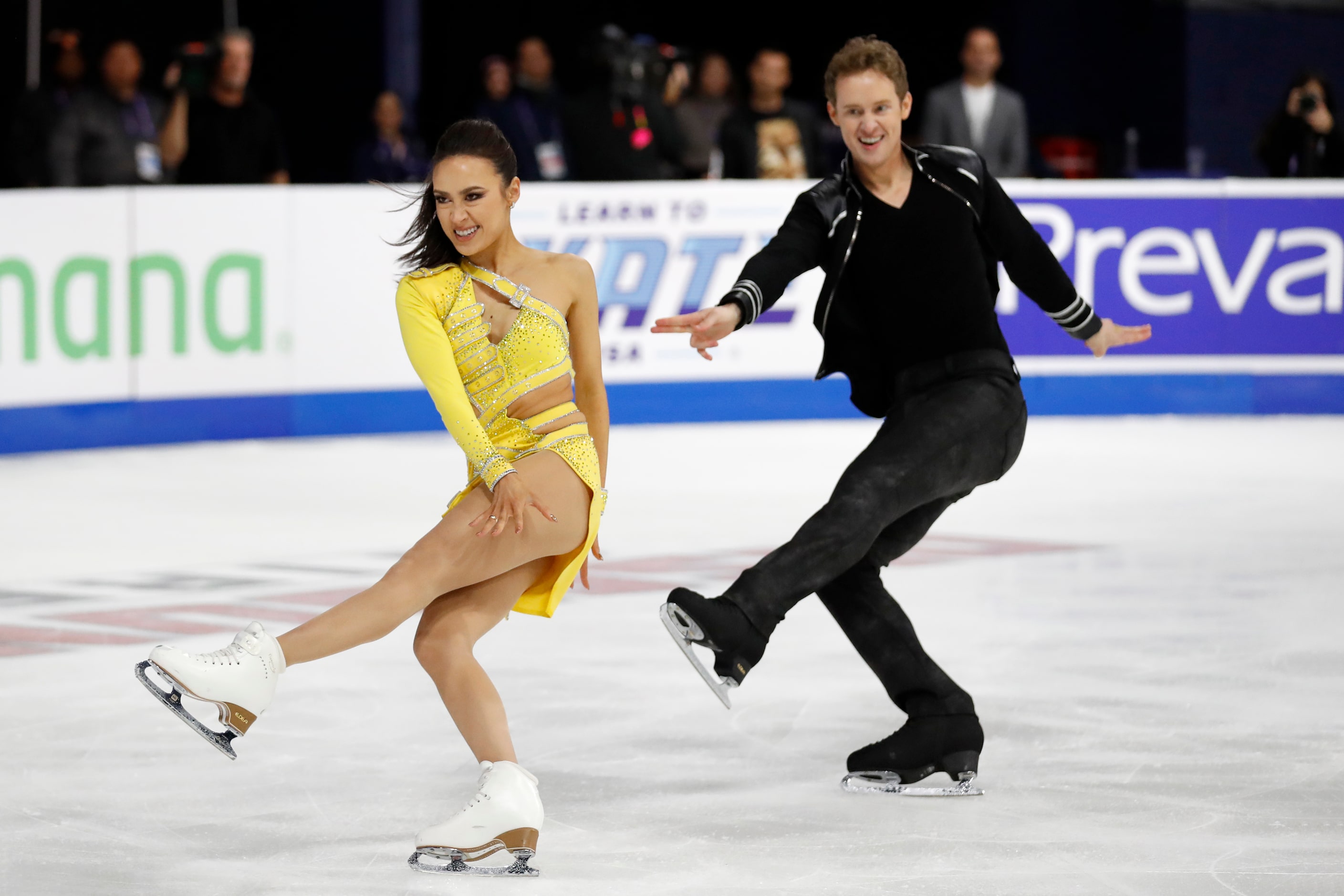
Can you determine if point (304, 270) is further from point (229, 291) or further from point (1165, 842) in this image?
point (1165, 842)

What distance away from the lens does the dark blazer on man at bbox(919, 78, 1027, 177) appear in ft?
34.9

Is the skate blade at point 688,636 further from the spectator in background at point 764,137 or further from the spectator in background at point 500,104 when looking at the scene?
the spectator in background at point 764,137

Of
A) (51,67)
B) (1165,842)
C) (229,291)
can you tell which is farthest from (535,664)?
(51,67)

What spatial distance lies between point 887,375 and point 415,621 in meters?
2.44

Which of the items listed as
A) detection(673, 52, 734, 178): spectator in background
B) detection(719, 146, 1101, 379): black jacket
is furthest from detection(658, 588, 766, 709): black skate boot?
detection(673, 52, 734, 178): spectator in background

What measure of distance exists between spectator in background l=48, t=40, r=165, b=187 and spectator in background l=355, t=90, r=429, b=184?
163 cm

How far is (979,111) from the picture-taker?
1071 cm

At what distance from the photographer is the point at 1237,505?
310 inches

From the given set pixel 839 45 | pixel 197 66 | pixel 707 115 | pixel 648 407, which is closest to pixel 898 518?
pixel 648 407

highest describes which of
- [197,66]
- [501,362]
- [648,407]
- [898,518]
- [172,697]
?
[197,66]

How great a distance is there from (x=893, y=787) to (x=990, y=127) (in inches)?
282

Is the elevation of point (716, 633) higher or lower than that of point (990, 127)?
lower

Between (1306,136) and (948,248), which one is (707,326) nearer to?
(948,248)

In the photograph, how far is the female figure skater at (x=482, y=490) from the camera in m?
3.40
